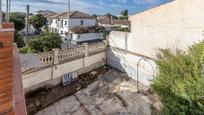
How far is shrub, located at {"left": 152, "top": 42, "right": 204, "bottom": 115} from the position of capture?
7898mm

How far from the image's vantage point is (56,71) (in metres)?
15.1

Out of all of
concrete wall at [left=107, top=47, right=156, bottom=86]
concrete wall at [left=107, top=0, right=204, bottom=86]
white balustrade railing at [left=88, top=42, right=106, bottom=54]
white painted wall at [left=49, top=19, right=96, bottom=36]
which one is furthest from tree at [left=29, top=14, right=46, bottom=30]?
concrete wall at [left=107, top=47, right=156, bottom=86]

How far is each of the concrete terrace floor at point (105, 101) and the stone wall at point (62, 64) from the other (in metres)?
1.88

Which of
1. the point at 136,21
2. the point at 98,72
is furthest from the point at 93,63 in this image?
the point at 136,21

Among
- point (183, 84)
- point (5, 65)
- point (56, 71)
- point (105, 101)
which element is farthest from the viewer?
point (56, 71)

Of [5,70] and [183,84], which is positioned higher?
[5,70]

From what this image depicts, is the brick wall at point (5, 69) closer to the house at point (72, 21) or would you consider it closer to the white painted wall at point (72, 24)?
the house at point (72, 21)

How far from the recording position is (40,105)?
12867mm

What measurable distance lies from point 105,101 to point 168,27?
7183 millimetres

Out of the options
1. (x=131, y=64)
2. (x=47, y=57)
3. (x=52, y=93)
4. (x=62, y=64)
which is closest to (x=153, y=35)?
(x=131, y=64)

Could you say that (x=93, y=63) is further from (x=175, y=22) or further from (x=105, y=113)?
(x=175, y=22)

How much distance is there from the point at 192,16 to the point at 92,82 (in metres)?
8.98

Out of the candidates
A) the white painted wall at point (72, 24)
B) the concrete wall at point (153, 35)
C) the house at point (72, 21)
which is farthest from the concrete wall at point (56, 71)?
Result: the white painted wall at point (72, 24)

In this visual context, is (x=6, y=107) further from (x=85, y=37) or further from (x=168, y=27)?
(x=85, y=37)
